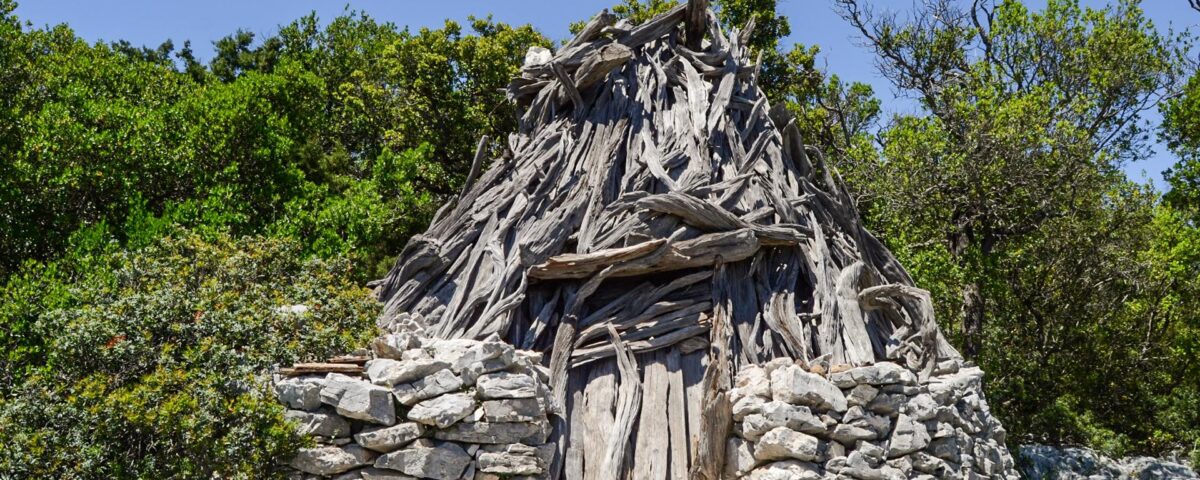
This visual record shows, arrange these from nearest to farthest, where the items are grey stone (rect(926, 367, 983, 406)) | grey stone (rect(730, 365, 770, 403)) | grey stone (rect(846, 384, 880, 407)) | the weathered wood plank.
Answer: grey stone (rect(846, 384, 880, 407)), grey stone (rect(730, 365, 770, 403)), the weathered wood plank, grey stone (rect(926, 367, 983, 406))

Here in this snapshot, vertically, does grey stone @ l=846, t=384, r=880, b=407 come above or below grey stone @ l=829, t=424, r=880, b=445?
above

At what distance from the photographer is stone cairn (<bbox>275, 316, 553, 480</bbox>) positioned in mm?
7801

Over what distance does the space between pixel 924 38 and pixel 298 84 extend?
38.1 ft

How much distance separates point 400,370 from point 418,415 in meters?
0.38

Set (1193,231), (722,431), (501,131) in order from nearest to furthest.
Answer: (722,431), (1193,231), (501,131)

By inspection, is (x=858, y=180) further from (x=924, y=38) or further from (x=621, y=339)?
(x=621, y=339)

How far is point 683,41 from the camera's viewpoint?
500 inches

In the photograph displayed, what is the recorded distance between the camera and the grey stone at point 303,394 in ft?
25.8

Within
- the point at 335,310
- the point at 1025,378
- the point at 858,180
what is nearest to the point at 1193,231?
the point at 1025,378

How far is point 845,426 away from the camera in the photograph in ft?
28.5

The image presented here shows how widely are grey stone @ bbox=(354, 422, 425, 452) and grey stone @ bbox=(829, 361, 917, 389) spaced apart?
3528 millimetres

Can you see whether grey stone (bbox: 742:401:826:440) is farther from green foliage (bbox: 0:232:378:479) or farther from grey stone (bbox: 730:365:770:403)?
green foliage (bbox: 0:232:378:479)

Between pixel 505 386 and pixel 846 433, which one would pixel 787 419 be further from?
pixel 505 386

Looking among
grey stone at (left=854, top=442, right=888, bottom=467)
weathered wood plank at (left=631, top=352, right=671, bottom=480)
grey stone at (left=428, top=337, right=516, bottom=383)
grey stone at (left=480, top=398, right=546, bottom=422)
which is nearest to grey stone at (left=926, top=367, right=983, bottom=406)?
grey stone at (left=854, top=442, right=888, bottom=467)
